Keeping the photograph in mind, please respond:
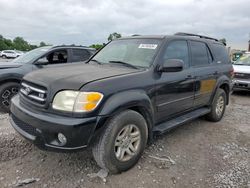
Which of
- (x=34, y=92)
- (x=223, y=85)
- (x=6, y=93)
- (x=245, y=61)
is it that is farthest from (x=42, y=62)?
(x=245, y=61)

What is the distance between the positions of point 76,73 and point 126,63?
2.95ft

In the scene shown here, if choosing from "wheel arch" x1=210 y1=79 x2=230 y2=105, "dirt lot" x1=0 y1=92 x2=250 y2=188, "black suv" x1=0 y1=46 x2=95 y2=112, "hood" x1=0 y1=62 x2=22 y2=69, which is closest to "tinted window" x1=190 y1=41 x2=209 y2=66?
"wheel arch" x1=210 y1=79 x2=230 y2=105

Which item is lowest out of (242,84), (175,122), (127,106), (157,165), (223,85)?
(157,165)

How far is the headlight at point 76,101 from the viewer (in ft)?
8.25

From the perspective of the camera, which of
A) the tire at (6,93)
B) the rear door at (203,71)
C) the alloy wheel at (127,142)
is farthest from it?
the tire at (6,93)

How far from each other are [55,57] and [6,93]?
168cm

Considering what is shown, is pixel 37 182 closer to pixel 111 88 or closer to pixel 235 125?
pixel 111 88

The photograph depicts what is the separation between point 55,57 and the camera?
6.42 m

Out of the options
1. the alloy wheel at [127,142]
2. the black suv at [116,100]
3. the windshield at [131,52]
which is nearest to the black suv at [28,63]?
the windshield at [131,52]

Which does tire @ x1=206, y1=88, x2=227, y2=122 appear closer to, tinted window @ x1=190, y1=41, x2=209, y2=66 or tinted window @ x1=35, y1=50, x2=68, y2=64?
tinted window @ x1=190, y1=41, x2=209, y2=66

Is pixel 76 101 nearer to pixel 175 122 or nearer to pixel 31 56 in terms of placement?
pixel 175 122

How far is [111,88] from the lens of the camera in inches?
106

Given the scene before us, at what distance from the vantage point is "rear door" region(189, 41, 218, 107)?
14.0 feet

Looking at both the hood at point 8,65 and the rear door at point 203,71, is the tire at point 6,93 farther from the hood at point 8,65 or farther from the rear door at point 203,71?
the rear door at point 203,71
